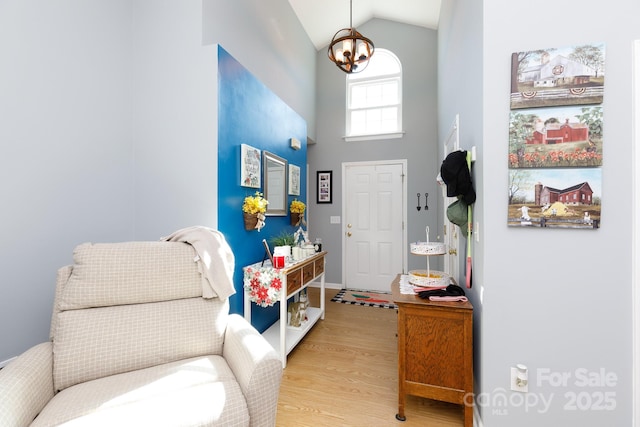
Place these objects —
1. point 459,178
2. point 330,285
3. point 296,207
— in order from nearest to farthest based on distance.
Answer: point 459,178 < point 296,207 < point 330,285

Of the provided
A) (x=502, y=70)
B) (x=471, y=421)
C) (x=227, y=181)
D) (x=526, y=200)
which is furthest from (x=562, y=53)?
(x=227, y=181)

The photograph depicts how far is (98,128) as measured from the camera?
206 centimetres

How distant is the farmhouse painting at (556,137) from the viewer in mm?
1391

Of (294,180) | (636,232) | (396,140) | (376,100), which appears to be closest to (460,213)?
(636,232)

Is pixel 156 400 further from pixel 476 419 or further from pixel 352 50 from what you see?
pixel 352 50

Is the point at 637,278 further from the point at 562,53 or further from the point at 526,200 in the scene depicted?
the point at 562,53

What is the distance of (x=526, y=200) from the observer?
146cm

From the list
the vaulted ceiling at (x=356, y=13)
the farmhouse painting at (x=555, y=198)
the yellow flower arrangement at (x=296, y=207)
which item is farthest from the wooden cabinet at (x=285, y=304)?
the vaulted ceiling at (x=356, y=13)

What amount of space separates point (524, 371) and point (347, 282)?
324cm

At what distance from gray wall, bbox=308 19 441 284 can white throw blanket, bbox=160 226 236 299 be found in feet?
10.2

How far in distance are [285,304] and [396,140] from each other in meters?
3.29

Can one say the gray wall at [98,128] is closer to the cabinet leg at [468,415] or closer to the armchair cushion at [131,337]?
the armchair cushion at [131,337]

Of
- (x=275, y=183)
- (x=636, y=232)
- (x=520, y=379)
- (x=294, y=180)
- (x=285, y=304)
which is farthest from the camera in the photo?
(x=294, y=180)

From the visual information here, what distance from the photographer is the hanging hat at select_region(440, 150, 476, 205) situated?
1688 millimetres
